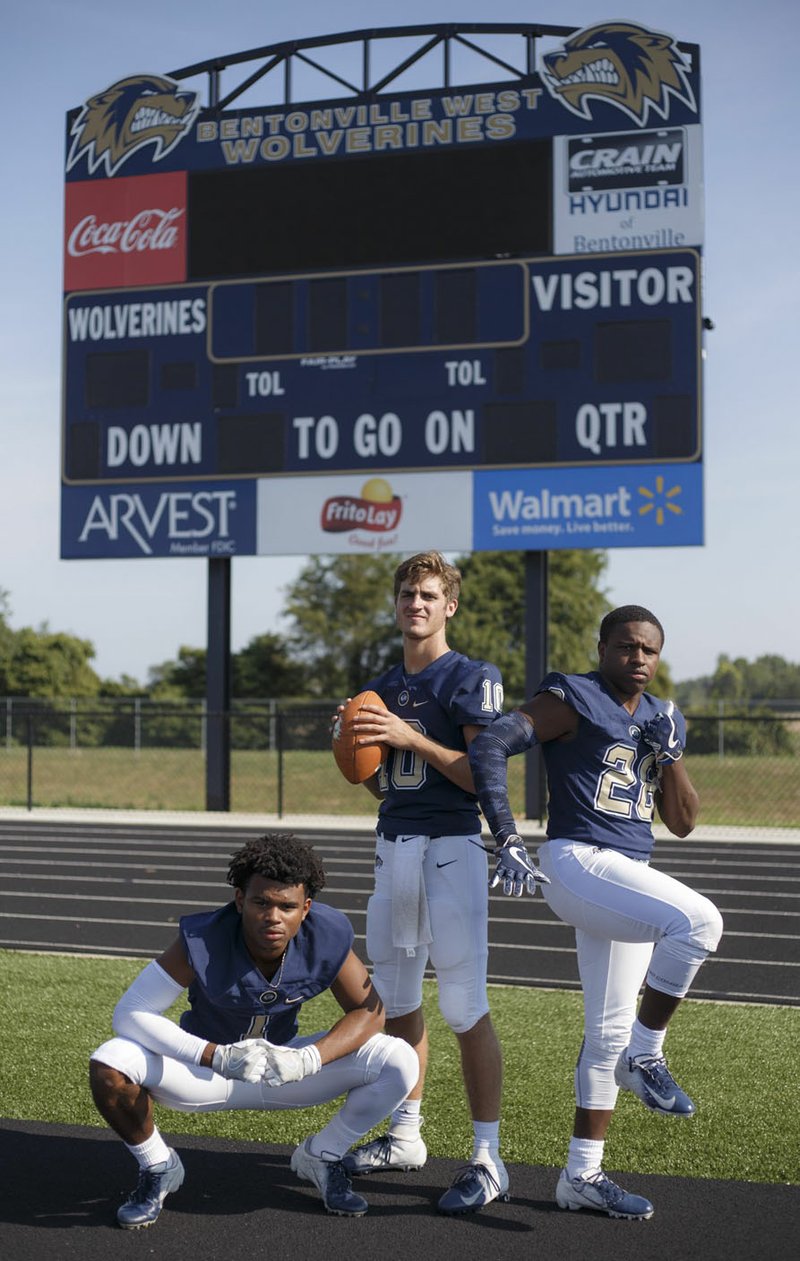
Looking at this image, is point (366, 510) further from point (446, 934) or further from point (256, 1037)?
point (256, 1037)

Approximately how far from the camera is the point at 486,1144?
4105mm

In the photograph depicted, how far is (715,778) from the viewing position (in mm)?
26062

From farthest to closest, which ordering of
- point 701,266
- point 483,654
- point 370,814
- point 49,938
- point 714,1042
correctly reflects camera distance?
point 483,654
point 370,814
point 701,266
point 49,938
point 714,1042

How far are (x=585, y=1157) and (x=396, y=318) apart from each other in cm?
1385

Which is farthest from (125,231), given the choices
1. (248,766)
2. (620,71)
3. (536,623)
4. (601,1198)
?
(601,1198)

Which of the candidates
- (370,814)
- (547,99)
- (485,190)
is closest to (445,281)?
(485,190)

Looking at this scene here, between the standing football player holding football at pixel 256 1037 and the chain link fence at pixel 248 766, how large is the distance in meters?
12.4

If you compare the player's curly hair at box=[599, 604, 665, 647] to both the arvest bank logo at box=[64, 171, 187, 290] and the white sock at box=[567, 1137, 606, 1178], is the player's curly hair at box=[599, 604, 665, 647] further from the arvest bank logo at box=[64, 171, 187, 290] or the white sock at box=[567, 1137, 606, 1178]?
Answer: the arvest bank logo at box=[64, 171, 187, 290]

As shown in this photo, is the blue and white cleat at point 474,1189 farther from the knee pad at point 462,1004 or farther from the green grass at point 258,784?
the green grass at point 258,784

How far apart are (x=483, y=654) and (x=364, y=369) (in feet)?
97.2

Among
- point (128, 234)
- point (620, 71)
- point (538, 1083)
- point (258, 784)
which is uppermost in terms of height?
point (620, 71)

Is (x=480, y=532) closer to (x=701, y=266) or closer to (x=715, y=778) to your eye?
(x=701, y=266)

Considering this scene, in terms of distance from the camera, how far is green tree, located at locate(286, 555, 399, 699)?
47.8m

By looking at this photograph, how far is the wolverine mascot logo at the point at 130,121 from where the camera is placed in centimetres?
1805
